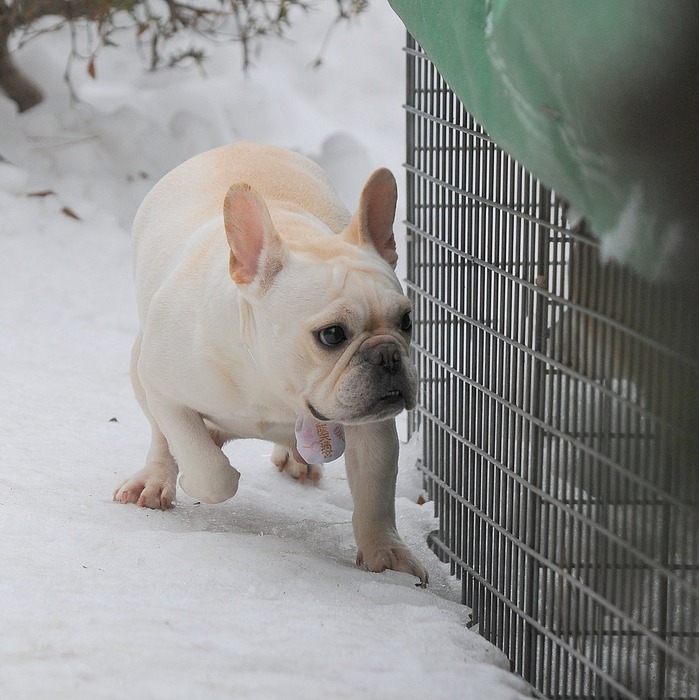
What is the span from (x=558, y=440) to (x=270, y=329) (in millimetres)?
866

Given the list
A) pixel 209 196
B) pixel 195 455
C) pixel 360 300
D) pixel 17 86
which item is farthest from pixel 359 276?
pixel 17 86

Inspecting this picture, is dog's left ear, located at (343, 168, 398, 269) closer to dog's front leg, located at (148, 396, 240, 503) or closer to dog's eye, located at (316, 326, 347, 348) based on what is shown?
dog's eye, located at (316, 326, 347, 348)

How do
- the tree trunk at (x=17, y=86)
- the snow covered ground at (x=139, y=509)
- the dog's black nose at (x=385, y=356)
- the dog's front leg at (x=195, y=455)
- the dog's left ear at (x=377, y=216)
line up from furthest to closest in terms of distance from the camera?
1. the tree trunk at (x=17, y=86)
2. the dog's front leg at (x=195, y=455)
3. the dog's left ear at (x=377, y=216)
4. the dog's black nose at (x=385, y=356)
5. the snow covered ground at (x=139, y=509)

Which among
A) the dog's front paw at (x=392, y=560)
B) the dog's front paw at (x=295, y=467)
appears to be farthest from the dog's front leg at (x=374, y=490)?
the dog's front paw at (x=295, y=467)

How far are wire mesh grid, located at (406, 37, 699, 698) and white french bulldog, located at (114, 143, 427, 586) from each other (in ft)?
0.75

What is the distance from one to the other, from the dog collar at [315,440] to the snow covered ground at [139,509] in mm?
275

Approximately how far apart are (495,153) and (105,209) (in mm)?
4716

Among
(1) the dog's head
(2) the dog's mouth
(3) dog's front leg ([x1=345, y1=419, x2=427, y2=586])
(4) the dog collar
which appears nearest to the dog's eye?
(1) the dog's head

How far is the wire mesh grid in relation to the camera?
6.49 ft

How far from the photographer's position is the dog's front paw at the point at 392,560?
126 inches

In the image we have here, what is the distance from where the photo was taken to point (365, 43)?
30.6 feet

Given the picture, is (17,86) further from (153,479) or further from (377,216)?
(377,216)

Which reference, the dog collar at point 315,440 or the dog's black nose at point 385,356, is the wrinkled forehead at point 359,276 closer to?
the dog's black nose at point 385,356

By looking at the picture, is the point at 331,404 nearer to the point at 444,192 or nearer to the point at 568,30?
the point at 444,192
